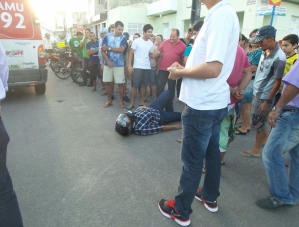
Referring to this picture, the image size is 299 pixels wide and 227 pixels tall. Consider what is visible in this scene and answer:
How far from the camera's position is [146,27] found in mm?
4926

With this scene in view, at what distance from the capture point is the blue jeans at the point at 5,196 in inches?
53.9

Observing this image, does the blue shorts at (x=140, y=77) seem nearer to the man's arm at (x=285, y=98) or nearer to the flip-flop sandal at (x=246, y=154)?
the flip-flop sandal at (x=246, y=154)

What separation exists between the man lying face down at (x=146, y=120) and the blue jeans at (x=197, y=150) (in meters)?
1.88

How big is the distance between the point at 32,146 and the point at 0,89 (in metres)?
2.31

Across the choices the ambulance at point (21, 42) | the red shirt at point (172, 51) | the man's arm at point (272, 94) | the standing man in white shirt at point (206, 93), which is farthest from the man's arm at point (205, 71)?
the ambulance at point (21, 42)

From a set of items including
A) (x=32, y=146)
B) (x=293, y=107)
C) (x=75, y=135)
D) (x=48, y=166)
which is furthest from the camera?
(x=75, y=135)

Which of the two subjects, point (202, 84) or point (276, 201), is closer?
point (202, 84)

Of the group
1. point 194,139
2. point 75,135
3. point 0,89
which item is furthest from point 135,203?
point 75,135

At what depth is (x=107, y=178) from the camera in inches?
102

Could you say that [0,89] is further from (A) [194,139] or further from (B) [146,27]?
(B) [146,27]

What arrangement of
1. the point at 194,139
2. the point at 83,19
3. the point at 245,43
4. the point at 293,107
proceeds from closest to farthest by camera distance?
the point at 194,139 < the point at 293,107 < the point at 245,43 < the point at 83,19

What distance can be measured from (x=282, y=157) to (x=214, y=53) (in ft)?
4.38

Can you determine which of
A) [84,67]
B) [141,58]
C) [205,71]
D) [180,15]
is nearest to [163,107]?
[141,58]

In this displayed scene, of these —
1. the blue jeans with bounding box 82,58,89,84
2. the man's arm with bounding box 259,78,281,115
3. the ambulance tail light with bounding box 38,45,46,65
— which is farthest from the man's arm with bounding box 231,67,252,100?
the blue jeans with bounding box 82,58,89,84
